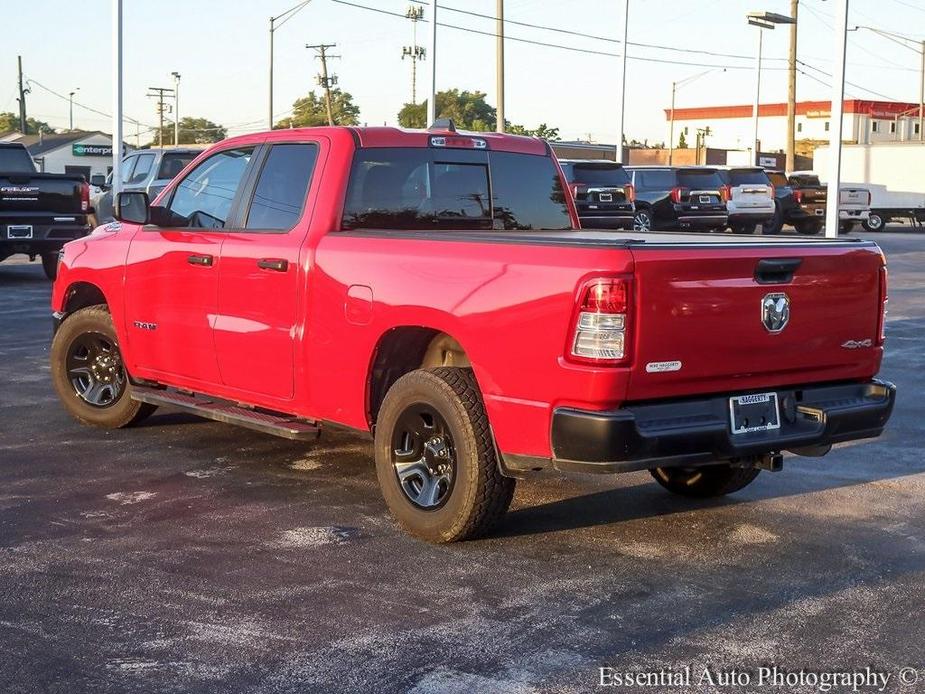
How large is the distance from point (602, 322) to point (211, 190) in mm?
3244

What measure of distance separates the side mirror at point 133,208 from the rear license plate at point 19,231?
1110 cm

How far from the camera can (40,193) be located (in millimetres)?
18422

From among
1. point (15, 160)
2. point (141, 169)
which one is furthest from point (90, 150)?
point (15, 160)

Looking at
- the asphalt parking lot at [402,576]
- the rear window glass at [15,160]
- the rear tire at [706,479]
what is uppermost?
the rear window glass at [15,160]

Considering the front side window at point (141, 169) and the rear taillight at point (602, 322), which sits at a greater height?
the front side window at point (141, 169)

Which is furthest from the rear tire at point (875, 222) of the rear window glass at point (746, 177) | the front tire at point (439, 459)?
the front tire at point (439, 459)

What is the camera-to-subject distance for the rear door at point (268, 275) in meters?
6.67

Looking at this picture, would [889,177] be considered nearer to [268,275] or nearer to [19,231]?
[19,231]

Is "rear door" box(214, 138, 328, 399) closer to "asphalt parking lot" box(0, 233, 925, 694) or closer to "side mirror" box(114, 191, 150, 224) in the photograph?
"asphalt parking lot" box(0, 233, 925, 694)

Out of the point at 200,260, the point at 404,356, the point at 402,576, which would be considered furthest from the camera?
the point at 200,260

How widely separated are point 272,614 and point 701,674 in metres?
1.61

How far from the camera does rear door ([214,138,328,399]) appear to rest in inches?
263

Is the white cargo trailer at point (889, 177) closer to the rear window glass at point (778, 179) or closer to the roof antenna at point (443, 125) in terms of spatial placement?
the rear window glass at point (778, 179)

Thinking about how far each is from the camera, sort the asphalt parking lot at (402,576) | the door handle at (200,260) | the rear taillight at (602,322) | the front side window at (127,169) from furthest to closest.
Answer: the front side window at (127,169), the door handle at (200,260), the rear taillight at (602,322), the asphalt parking lot at (402,576)
